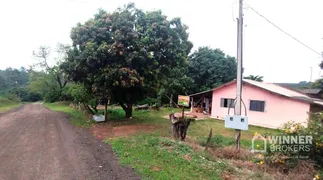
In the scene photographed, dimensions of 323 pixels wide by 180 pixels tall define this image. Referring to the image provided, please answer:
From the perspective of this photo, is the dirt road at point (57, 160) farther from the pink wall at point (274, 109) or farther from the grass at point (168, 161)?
the pink wall at point (274, 109)

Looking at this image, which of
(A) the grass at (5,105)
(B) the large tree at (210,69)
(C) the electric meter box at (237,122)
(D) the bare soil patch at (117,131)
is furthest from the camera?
(B) the large tree at (210,69)

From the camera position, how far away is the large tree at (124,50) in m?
12.4

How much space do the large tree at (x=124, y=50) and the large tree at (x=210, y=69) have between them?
15.6 metres

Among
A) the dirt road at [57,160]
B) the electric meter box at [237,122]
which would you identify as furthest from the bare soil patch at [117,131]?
the electric meter box at [237,122]

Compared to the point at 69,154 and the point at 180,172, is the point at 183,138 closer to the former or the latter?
the point at 180,172

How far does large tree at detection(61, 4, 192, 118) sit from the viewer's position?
12.4 meters

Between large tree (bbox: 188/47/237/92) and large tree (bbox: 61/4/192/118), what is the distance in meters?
15.6

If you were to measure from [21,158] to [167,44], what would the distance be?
968 centimetres

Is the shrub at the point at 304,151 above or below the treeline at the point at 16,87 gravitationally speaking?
below

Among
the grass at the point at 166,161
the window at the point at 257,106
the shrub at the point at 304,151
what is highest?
the window at the point at 257,106

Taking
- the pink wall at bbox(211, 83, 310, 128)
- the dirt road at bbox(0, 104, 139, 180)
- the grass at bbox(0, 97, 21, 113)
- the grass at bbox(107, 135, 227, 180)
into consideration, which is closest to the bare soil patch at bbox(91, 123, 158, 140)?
the dirt road at bbox(0, 104, 139, 180)

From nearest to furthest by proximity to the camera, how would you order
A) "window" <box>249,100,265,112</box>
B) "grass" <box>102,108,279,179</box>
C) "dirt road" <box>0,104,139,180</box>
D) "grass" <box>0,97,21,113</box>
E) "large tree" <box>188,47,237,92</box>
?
"dirt road" <box>0,104,139,180</box> → "grass" <box>102,108,279,179</box> → "window" <box>249,100,265,112</box> → "grass" <box>0,97,21,113</box> → "large tree" <box>188,47,237,92</box>

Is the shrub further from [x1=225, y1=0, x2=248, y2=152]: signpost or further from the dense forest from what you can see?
the dense forest

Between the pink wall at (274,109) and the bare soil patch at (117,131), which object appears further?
the pink wall at (274,109)
